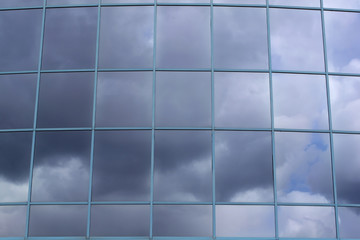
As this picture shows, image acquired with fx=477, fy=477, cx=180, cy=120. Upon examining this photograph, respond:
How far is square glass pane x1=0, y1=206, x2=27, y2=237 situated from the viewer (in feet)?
50.8

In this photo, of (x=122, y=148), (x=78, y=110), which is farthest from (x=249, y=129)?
(x=78, y=110)

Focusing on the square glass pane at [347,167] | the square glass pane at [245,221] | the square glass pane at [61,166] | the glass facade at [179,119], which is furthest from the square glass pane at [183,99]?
the square glass pane at [347,167]

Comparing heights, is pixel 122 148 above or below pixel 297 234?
above

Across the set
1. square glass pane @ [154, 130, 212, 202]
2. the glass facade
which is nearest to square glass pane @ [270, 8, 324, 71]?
the glass facade

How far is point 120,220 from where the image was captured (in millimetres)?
15328

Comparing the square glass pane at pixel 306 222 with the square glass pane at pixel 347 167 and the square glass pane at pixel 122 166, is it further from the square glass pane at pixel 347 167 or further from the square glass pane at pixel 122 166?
the square glass pane at pixel 122 166

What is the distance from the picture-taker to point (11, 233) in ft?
50.8

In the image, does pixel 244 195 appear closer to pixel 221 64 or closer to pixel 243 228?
pixel 243 228

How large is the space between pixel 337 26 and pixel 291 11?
5.81 ft

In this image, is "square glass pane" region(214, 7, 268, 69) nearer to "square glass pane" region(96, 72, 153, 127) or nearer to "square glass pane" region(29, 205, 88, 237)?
"square glass pane" region(96, 72, 153, 127)

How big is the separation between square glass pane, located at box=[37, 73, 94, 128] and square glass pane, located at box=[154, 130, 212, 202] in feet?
8.83

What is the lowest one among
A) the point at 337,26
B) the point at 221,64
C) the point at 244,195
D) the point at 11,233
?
the point at 11,233

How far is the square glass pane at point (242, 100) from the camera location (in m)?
16.2

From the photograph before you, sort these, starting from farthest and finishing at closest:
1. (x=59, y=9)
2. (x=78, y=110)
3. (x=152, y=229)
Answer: (x=59, y=9) → (x=78, y=110) → (x=152, y=229)
